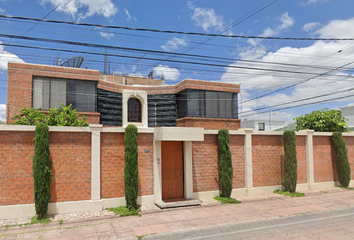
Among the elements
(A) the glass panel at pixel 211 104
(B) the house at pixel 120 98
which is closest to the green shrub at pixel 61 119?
(B) the house at pixel 120 98

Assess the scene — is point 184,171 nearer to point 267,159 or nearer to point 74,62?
point 267,159

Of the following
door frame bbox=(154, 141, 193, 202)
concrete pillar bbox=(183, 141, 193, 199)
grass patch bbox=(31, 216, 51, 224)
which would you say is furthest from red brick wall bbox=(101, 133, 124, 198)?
concrete pillar bbox=(183, 141, 193, 199)

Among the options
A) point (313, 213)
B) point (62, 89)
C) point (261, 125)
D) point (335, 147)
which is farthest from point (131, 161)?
point (261, 125)

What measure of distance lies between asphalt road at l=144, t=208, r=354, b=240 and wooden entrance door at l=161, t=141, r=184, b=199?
3314 millimetres

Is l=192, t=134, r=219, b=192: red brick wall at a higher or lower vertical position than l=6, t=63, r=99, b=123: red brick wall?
lower

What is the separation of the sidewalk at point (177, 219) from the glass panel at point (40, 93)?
837cm

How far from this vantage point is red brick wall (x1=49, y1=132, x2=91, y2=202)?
891cm

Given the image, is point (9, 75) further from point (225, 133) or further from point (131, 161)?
point (225, 133)

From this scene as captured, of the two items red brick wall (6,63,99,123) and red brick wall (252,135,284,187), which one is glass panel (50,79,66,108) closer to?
red brick wall (6,63,99,123)

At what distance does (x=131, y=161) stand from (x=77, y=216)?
8.17 ft

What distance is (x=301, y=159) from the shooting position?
1350 cm

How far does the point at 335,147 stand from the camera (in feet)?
47.2

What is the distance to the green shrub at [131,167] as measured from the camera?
370 inches

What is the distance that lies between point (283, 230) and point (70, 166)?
7.14m
